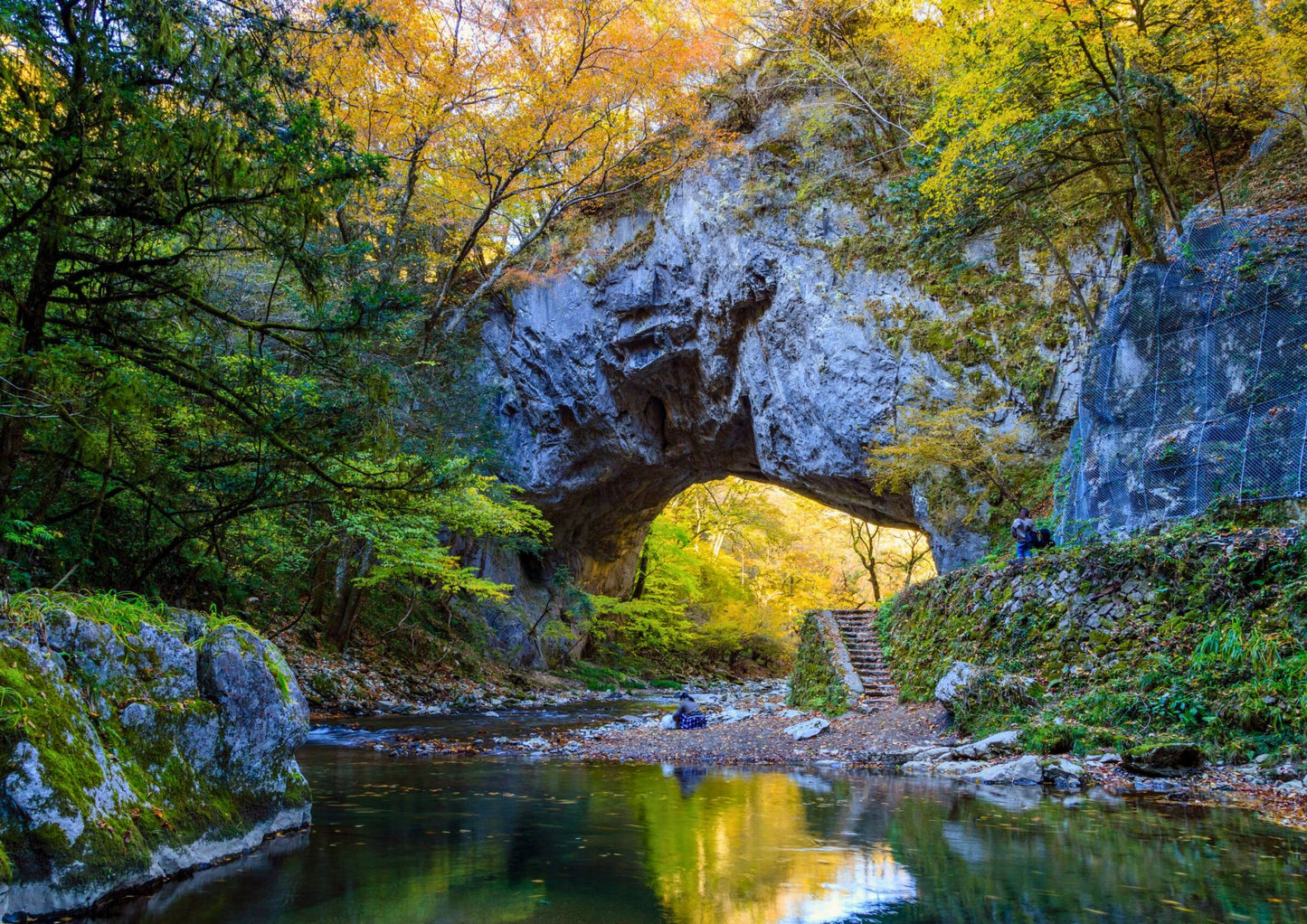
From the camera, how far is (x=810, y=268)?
1658cm

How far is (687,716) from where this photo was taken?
10555 millimetres

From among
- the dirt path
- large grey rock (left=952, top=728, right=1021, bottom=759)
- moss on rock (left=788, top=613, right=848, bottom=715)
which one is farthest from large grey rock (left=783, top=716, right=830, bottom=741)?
large grey rock (left=952, top=728, right=1021, bottom=759)

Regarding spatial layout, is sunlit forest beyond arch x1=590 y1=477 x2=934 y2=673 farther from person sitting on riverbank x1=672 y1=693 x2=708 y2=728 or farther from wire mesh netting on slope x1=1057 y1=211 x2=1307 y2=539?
wire mesh netting on slope x1=1057 y1=211 x2=1307 y2=539

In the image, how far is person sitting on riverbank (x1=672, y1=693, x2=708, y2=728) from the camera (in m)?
10.5

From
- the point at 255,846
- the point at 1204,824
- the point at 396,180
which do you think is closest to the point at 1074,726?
the point at 1204,824

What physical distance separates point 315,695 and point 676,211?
43.5 feet

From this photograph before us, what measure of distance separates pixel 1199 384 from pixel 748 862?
9.09 meters

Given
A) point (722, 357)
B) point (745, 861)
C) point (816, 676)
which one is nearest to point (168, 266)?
point (745, 861)

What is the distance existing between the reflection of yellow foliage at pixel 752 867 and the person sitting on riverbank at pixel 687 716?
16.6ft

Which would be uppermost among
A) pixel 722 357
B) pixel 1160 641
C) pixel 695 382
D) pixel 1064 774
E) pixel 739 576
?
pixel 722 357

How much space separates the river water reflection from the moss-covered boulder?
0.22m

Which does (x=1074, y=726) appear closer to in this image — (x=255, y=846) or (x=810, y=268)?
(x=255, y=846)

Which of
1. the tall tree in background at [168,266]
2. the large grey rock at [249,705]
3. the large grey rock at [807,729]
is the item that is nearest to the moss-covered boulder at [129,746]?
the large grey rock at [249,705]

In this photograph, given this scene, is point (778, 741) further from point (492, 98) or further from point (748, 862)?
point (492, 98)
